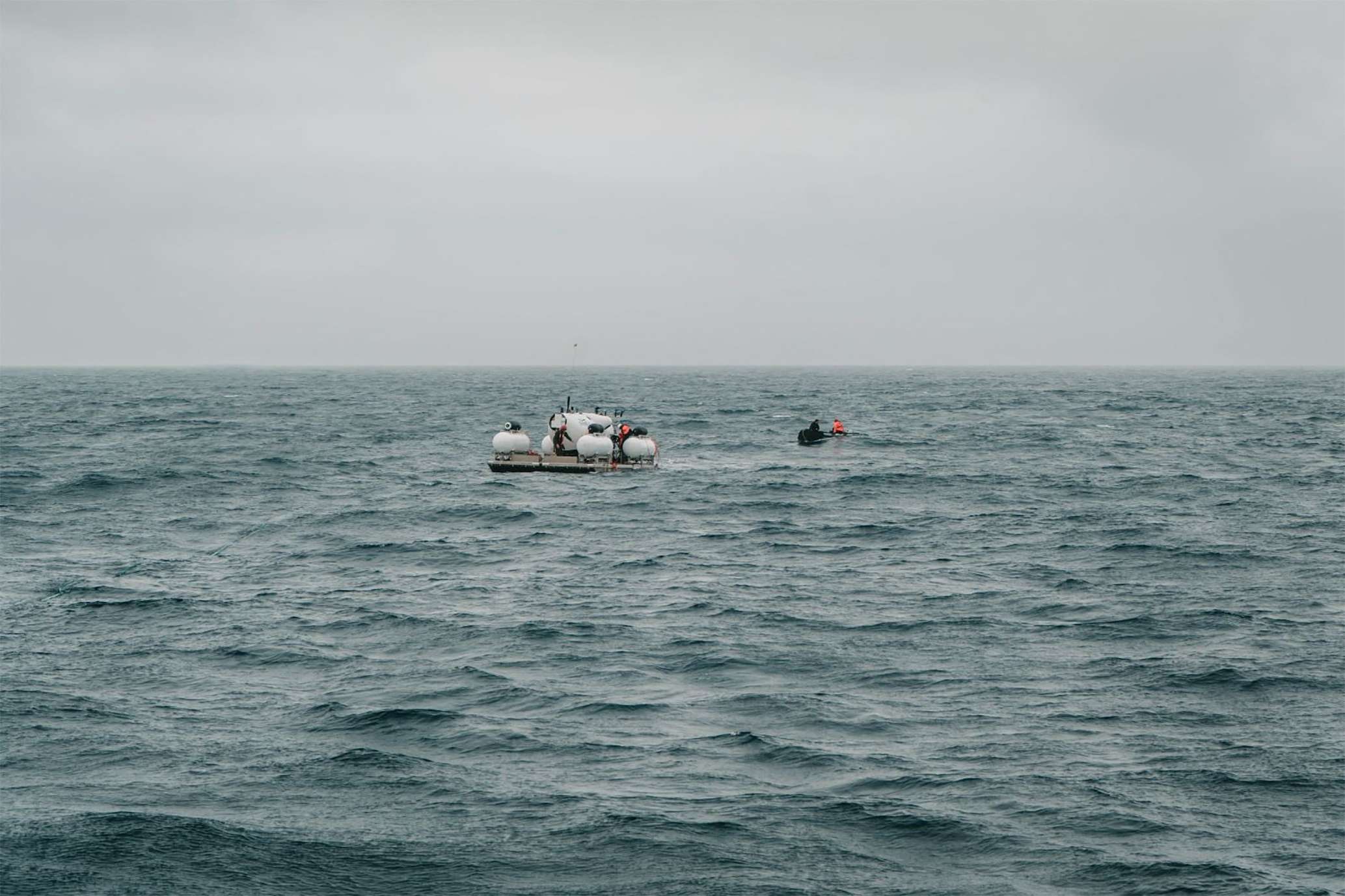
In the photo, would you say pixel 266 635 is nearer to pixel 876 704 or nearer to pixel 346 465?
pixel 876 704

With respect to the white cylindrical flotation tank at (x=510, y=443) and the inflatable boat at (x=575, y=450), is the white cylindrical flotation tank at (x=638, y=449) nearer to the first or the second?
the inflatable boat at (x=575, y=450)

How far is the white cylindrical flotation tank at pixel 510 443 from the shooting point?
63.2m

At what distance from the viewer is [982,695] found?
2469 centimetres

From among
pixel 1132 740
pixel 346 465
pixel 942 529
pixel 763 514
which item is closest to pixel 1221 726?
pixel 1132 740

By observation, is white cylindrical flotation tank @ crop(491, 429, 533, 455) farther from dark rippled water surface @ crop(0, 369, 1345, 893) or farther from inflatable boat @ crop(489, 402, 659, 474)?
dark rippled water surface @ crop(0, 369, 1345, 893)

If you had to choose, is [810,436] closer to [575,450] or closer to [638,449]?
[638,449]

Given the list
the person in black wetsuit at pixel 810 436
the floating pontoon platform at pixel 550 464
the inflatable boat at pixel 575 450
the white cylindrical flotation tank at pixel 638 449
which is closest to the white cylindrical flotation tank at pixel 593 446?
the inflatable boat at pixel 575 450

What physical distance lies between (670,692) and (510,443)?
39.3 m

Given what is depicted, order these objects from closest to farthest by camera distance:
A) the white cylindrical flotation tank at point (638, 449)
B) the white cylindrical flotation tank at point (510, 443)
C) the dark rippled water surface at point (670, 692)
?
1. the dark rippled water surface at point (670, 692)
2. the white cylindrical flotation tank at point (510, 443)
3. the white cylindrical flotation tank at point (638, 449)

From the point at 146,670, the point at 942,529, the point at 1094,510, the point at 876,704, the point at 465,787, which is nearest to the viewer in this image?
the point at 465,787

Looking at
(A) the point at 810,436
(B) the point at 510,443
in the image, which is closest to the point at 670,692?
(B) the point at 510,443

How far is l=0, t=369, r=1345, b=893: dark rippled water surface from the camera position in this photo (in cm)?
1734

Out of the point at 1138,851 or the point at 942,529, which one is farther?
the point at 942,529

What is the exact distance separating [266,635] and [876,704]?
47.6 feet
